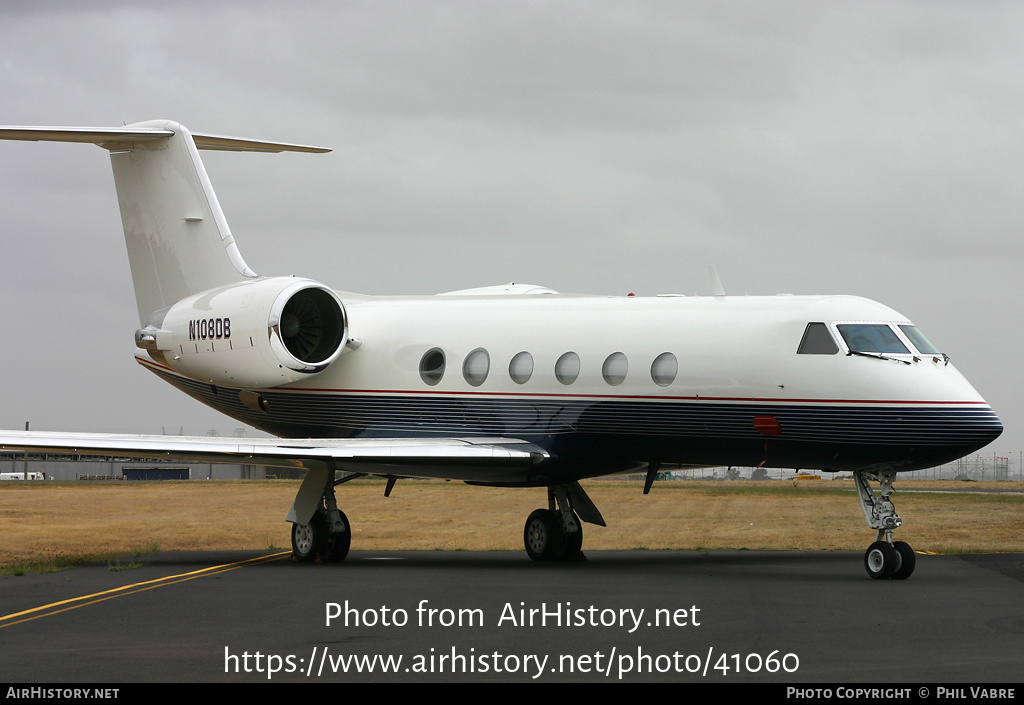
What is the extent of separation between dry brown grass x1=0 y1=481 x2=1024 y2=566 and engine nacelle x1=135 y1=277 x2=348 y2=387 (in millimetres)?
4215

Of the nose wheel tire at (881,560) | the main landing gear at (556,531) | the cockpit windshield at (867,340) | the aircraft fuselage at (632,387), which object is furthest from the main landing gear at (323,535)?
the nose wheel tire at (881,560)

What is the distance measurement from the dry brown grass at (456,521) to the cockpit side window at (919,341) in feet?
25.5

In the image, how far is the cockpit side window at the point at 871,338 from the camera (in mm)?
17172

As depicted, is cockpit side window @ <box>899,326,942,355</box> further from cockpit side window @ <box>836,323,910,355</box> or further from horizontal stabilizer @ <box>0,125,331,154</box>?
horizontal stabilizer @ <box>0,125,331,154</box>

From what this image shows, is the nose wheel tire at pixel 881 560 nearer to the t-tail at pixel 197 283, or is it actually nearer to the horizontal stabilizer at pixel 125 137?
the t-tail at pixel 197 283

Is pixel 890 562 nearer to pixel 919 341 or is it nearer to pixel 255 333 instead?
pixel 919 341

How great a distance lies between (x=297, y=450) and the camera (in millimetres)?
19359

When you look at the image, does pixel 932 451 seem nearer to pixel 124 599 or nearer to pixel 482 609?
pixel 482 609

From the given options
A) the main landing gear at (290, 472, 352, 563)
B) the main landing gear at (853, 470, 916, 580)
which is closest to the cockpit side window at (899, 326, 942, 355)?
the main landing gear at (853, 470, 916, 580)

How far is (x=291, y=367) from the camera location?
2167 cm
